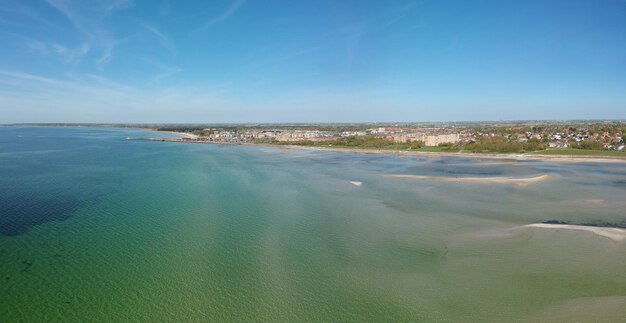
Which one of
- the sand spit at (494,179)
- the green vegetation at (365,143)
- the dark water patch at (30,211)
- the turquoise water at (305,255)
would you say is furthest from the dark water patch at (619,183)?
the dark water patch at (30,211)

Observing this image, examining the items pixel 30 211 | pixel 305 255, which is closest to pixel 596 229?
pixel 305 255

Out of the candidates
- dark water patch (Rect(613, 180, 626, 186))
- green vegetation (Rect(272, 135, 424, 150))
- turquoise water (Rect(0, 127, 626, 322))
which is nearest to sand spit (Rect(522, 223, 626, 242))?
turquoise water (Rect(0, 127, 626, 322))

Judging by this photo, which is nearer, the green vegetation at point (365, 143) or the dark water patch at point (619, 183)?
the dark water patch at point (619, 183)

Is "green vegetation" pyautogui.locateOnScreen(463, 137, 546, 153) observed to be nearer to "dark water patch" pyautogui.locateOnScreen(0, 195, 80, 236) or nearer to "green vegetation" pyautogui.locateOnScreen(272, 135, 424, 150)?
"green vegetation" pyautogui.locateOnScreen(272, 135, 424, 150)

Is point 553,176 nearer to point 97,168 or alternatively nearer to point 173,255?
point 173,255

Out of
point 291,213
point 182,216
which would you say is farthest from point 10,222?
point 291,213

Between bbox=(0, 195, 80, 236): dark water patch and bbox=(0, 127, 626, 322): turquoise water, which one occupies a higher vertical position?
bbox=(0, 195, 80, 236): dark water patch

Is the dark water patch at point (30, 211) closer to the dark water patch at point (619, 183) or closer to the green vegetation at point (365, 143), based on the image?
the dark water patch at point (619, 183)
